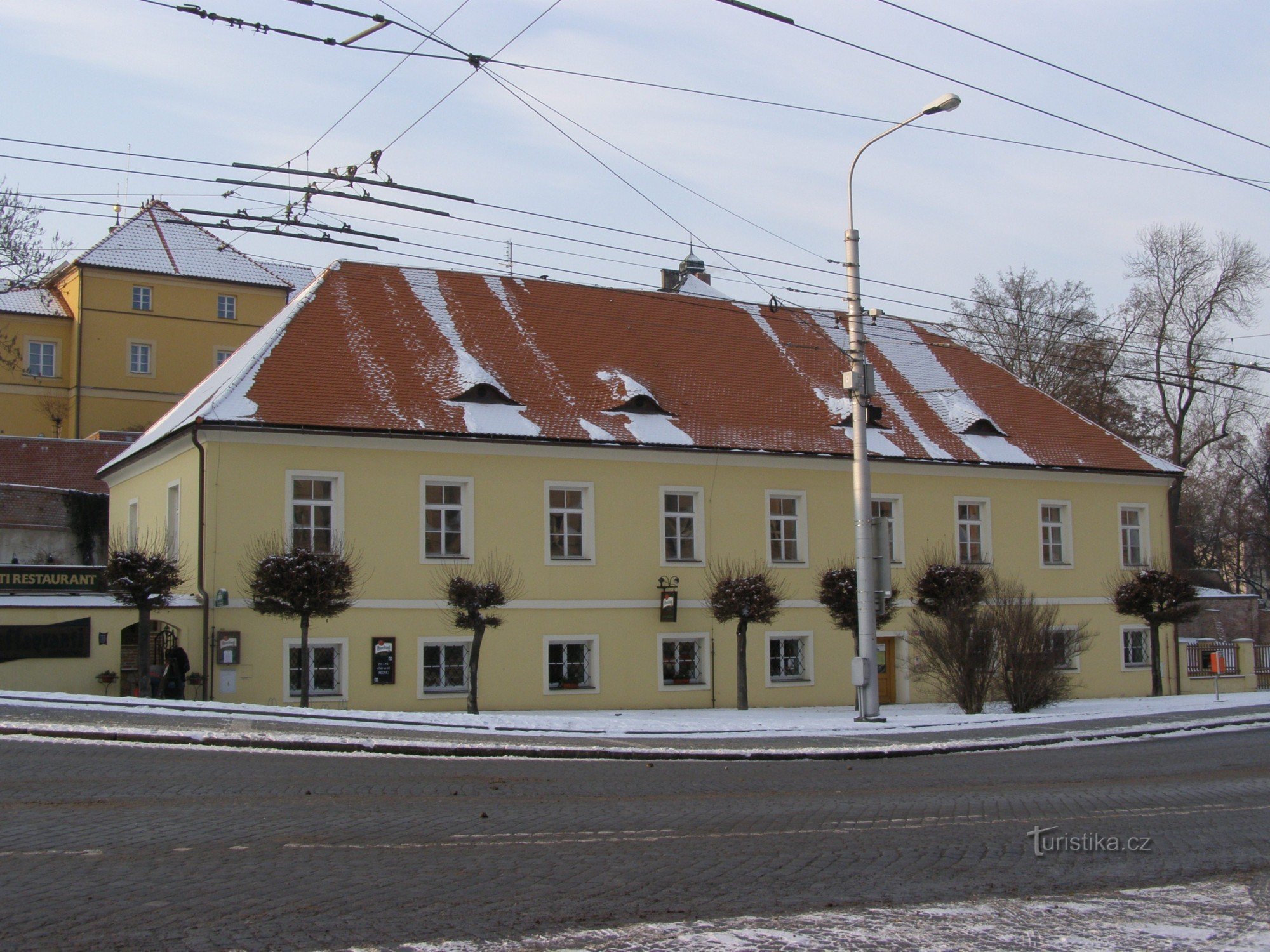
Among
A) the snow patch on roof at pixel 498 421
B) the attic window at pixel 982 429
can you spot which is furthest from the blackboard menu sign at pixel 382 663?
the attic window at pixel 982 429

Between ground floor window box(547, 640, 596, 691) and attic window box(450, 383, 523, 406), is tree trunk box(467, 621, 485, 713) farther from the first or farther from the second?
attic window box(450, 383, 523, 406)

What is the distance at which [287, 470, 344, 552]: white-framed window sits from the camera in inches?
1000

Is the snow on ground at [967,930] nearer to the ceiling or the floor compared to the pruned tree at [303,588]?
nearer to the floor

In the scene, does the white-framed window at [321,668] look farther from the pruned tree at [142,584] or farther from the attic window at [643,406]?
the attic window at [643,406]

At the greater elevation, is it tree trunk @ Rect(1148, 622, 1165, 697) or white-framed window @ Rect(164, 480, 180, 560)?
white-framed window @ Rect(164, 480, 180, 560)

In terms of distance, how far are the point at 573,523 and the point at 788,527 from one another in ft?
17.5

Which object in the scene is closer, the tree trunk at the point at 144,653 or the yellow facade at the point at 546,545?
the tree trunk at the point at 144,653

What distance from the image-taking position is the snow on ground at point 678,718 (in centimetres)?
1962

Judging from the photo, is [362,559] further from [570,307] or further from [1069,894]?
[1069,894]

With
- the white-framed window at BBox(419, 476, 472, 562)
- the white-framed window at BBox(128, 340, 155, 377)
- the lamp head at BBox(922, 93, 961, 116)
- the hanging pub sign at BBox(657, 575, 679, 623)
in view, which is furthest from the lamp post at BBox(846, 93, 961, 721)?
the white-framed window at BBox(128, 340, 155, 377)

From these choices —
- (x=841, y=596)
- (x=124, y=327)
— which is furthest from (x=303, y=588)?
(x=124, y=327)

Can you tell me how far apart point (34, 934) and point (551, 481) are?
21273 mm

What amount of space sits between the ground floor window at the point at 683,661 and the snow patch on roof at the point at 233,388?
391 inches

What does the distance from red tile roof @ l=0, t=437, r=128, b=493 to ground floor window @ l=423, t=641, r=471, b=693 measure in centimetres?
1620
